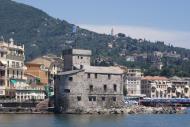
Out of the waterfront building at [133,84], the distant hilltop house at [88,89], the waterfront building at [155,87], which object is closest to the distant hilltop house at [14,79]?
the distant hilltop house at [88,89]

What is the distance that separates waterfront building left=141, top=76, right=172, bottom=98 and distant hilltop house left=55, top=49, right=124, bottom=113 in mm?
90183

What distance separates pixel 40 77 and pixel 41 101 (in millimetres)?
22274

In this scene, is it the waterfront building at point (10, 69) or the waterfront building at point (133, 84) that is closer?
the waterfront building at point (10, 69)

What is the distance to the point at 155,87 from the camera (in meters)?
189

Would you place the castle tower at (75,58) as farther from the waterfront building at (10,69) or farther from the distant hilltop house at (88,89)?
the waterfront building at (10,69)

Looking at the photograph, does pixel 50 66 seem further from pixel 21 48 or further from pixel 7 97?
pixel 7 97

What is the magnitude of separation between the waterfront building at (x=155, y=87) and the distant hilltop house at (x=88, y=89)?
296 ft

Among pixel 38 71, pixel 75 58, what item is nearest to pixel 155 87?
pixel 38 71

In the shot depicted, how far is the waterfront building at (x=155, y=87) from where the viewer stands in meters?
189

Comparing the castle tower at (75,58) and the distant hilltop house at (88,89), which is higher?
the castle tower at (75,58)

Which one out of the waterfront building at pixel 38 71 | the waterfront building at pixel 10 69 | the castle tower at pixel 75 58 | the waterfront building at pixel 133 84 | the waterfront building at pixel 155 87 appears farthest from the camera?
the waterfront building at pixel 155 87

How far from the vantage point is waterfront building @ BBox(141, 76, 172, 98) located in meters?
189

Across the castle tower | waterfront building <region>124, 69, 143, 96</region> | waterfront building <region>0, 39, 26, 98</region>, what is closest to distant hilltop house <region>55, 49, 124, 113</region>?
the castle tower

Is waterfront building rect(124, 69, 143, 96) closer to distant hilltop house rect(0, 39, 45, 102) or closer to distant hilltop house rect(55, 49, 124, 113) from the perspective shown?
distant hilltop house rect(0, 39, 45, 102)
